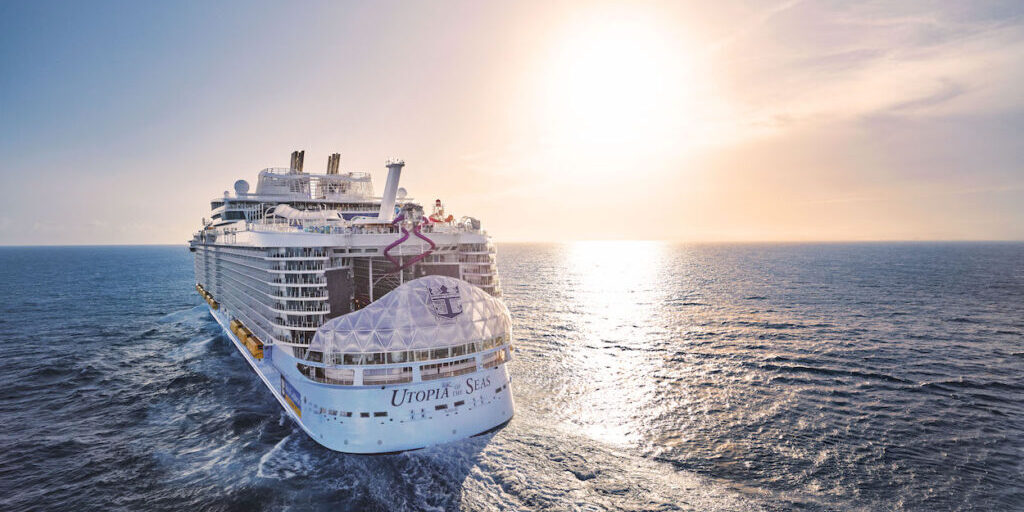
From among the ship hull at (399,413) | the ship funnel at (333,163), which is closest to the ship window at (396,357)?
the ship hull at (399,413)

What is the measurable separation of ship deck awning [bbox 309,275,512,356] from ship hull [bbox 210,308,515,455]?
2.46 metres

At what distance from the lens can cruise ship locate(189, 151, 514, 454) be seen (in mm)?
26328

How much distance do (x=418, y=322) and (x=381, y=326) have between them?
7.56 ft

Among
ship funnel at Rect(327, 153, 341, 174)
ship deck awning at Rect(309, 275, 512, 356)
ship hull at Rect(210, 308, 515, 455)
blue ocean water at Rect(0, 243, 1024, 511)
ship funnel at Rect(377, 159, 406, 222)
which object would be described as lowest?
blue ocean water at Rect(0, 243, 1024, 511)

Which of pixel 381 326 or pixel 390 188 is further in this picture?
pixel 390 188

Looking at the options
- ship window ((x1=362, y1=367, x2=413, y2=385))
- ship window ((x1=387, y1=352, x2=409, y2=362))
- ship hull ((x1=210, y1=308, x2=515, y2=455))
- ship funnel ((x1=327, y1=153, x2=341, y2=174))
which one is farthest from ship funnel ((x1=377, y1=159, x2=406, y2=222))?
ship funnel ((x1=327, y1=153, x2=341, y2=174))

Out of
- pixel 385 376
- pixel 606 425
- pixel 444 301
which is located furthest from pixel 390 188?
pixel 606 425

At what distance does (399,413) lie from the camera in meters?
26.2

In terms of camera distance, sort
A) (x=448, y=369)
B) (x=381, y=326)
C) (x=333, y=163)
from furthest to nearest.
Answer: (x=333, y=163)
(x=448, y=369)
(x=381, y=326)

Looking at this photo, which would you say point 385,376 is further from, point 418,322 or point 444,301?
point 444,301

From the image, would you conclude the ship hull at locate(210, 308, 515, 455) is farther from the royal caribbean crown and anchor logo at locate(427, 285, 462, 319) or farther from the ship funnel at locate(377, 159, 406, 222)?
the ship funnel at locate(377, 159, 406, 222)

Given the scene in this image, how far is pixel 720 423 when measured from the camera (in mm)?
31766

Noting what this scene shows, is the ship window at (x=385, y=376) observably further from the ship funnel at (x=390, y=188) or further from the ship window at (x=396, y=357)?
the ship funnel at (x=390, y=188)

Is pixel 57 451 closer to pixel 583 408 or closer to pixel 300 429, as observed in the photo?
pixel 300 429
